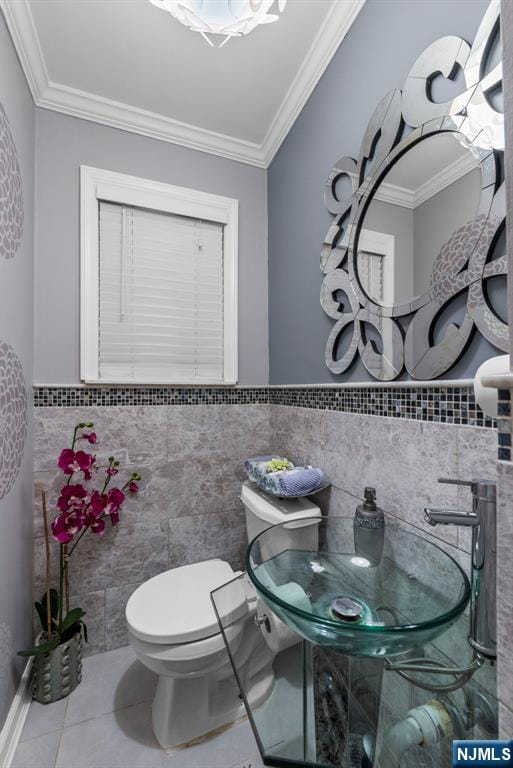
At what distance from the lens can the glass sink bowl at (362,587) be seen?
60 cm

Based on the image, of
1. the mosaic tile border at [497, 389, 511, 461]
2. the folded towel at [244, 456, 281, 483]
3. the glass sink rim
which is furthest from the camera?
the folded towel at [244, 456, 281, 483]

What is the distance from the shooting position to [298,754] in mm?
574

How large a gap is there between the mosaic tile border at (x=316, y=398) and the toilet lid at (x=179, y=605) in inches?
26.9

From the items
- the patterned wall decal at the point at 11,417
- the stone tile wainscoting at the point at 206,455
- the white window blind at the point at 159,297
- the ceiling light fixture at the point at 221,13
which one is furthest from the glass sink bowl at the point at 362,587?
the ceiling light fixture at the point at 221,13

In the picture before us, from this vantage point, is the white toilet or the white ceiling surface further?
the white toilet

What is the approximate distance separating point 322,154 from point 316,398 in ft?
3.39

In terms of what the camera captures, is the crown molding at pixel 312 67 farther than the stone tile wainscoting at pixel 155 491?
No

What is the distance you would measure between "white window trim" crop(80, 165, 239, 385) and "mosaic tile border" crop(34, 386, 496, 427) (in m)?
0.07

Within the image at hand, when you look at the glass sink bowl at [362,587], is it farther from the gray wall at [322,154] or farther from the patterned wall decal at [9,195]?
the patterned wall decal at [9,195]

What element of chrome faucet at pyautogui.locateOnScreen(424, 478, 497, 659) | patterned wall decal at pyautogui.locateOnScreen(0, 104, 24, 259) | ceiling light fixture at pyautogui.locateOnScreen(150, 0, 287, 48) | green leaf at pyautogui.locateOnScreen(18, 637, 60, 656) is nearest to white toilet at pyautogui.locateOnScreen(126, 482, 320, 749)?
green leaf at pyautogui.locateOnScreen(18, 637, 60, 656)

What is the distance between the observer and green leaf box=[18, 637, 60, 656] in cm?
121

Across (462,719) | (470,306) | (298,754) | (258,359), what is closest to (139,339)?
(258,359)

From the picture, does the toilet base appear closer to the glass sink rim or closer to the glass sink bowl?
the glass sink bowl

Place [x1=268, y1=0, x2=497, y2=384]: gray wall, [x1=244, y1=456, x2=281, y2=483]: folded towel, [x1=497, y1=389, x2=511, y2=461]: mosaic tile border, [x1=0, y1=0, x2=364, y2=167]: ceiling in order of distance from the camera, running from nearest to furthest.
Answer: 1. [x1=497, y1=389, x2=511, y2=461]: mosaic tile border
2. [x1=268, y1=0, x2=497, y2=384]: gray wall
3. [x1=0, y1=0, x2=364, y2=167]: ceiling
4. [x1=244, y1=456, x2=281, y2=483]: folded towel
